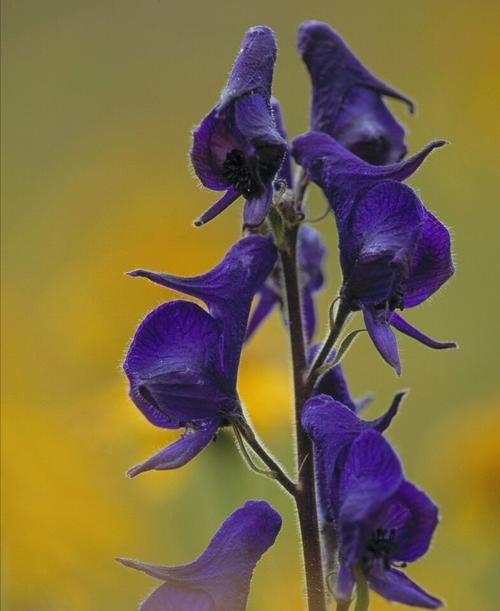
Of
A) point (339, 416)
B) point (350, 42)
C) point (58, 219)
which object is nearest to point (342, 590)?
point (339, 416)

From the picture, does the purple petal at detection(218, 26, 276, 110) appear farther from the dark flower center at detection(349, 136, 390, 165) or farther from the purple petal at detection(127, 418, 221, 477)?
the purple petal at detection(127, 418, 221, 477)

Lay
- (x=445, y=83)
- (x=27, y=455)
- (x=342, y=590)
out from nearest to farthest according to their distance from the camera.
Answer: (x=342, y=590) < (x=27, y=455) < (x=445, y=83)

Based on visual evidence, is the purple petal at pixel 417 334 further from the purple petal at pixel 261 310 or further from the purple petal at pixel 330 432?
the purple petal at pixel 261 310

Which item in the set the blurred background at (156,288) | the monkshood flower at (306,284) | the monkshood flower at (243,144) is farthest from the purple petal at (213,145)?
the blurred background at (156,288)

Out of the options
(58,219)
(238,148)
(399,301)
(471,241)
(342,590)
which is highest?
(238,148)

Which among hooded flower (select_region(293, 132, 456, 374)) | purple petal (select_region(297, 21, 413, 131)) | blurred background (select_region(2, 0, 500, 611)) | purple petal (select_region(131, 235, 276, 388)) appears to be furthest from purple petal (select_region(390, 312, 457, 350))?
blurred background (select_region(2, 0, 500, 611))

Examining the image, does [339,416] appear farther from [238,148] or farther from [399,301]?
[238,148]
